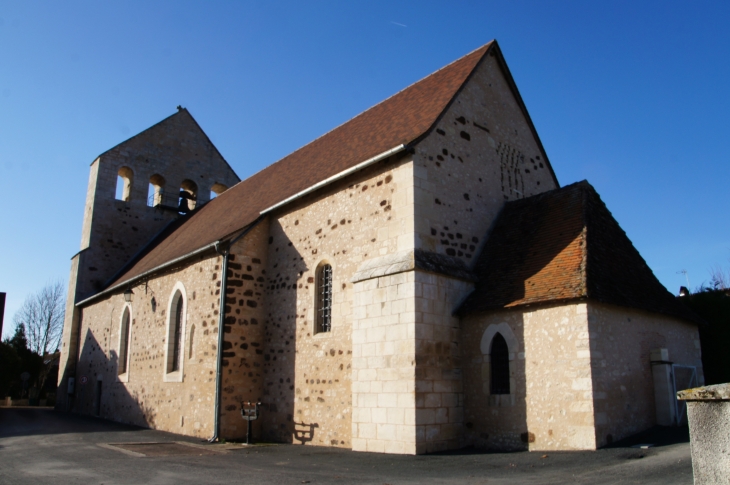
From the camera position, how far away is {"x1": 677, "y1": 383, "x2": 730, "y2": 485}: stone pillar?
12.5 ft

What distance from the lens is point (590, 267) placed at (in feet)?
33.8

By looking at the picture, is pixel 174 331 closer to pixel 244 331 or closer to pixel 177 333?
pixel 177 333

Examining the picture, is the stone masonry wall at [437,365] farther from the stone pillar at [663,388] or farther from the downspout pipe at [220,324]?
the downspout pipe at [220,324]

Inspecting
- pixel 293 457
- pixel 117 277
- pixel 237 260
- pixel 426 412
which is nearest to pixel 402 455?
pixel 426 412

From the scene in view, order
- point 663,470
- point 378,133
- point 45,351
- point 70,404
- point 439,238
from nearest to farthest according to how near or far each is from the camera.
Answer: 1. point 663,470
2. point 439,238
3. point 378,133
4. point 70,404
5. point 45,351

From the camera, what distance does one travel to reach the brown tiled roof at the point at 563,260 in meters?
10.3

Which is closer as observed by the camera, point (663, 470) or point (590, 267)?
point (663, 470)

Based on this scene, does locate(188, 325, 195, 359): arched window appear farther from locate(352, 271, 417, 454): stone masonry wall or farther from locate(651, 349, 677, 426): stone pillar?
locate(651, 349, 677, 426): stone pillar

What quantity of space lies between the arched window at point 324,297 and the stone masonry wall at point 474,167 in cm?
292

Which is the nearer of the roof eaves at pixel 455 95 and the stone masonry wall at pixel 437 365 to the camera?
the stone masonry wall at pixel 437 365


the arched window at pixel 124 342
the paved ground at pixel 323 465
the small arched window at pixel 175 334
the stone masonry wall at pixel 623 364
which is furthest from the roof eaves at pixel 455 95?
the arched window at pixel 124 342

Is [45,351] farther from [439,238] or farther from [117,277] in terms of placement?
[439,238]

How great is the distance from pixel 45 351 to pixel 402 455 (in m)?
41.9

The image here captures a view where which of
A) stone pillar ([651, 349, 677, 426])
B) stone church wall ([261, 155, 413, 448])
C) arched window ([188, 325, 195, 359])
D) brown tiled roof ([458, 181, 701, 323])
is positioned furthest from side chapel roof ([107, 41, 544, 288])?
stone pillar ([651, 349, 677, 426])
